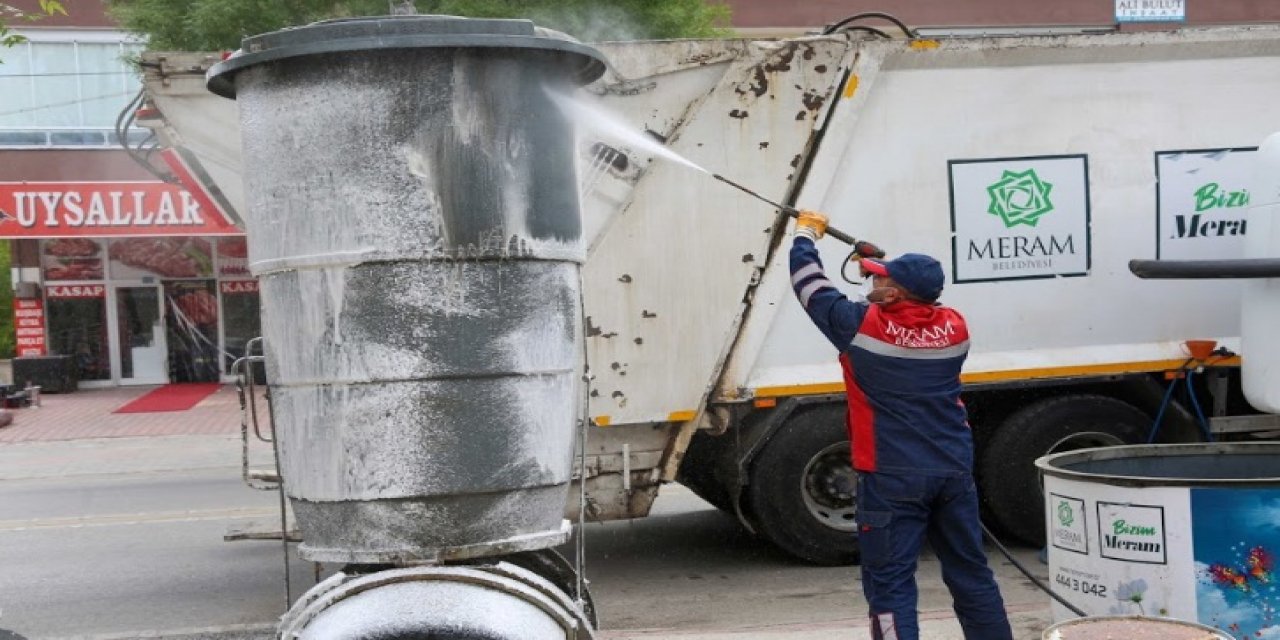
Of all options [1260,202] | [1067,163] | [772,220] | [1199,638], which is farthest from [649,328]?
[1199,638]

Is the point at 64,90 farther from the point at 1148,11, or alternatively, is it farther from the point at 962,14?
the point at 1148,11

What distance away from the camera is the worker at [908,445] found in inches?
179

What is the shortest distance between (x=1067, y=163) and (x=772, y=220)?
1.66 meters

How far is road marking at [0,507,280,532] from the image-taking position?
32.1ft

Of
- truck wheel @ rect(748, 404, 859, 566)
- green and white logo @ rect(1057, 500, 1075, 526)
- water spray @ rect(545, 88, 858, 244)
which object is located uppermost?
water spray @ rect(545, 88, 858, 244)

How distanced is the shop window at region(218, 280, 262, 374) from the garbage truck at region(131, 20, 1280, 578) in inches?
639

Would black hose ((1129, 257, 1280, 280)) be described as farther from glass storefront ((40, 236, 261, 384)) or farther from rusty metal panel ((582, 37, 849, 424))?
glass storefront ((40, 236, 261, 384))

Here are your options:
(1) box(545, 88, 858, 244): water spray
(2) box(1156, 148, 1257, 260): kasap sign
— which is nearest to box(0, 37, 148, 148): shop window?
(1) box(545, 88, 858, 244): water spray

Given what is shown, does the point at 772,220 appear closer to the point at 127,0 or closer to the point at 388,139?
the point at 388,139

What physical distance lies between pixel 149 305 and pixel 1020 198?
18.9m

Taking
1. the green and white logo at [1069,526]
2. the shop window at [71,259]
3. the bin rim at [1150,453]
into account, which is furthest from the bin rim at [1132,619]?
the shop window at [71,259]

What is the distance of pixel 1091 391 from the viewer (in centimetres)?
702

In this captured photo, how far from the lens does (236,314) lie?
73.4 feet

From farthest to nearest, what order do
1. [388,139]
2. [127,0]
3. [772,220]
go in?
[127,0], [772,220], [388,139]
